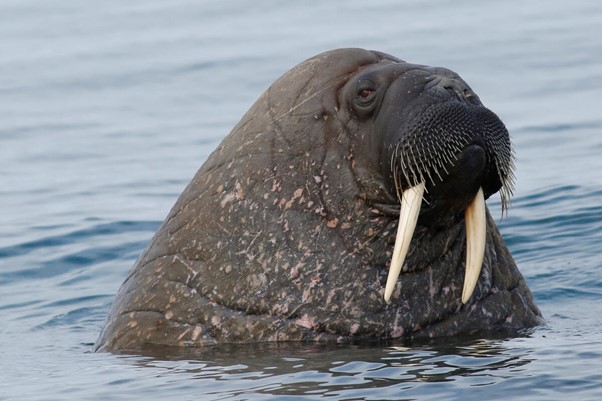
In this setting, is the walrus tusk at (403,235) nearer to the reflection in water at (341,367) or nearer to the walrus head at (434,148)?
the walrus head at (434,148)

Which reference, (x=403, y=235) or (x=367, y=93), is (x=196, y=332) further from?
(x=367, y=93)

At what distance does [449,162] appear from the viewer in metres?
8.35

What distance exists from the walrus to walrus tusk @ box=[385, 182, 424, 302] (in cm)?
3

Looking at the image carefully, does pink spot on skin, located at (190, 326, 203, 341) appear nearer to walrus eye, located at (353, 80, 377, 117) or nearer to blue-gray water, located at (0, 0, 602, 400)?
blue-gray water, located at (0, 0, 602, 400)

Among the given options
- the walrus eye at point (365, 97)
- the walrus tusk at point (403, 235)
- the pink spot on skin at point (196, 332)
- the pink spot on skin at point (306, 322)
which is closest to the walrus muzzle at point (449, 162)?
the walrus tusk at point (403, 235)

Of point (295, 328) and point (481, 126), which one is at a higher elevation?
point (481, 126)

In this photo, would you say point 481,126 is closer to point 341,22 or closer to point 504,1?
point 341,22

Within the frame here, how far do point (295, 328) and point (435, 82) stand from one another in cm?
159

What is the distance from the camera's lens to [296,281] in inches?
346

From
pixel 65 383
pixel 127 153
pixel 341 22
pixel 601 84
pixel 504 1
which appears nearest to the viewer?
pixel 65 383

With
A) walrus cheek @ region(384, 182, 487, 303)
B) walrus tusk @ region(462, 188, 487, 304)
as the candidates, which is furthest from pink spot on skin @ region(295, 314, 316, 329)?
walrus tusk @ region(462, 188, 487, 304)

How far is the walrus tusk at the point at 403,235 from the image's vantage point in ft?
27.2

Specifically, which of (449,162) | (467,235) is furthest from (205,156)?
(449,162)

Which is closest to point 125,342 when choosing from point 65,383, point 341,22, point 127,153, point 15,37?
point 65,383
